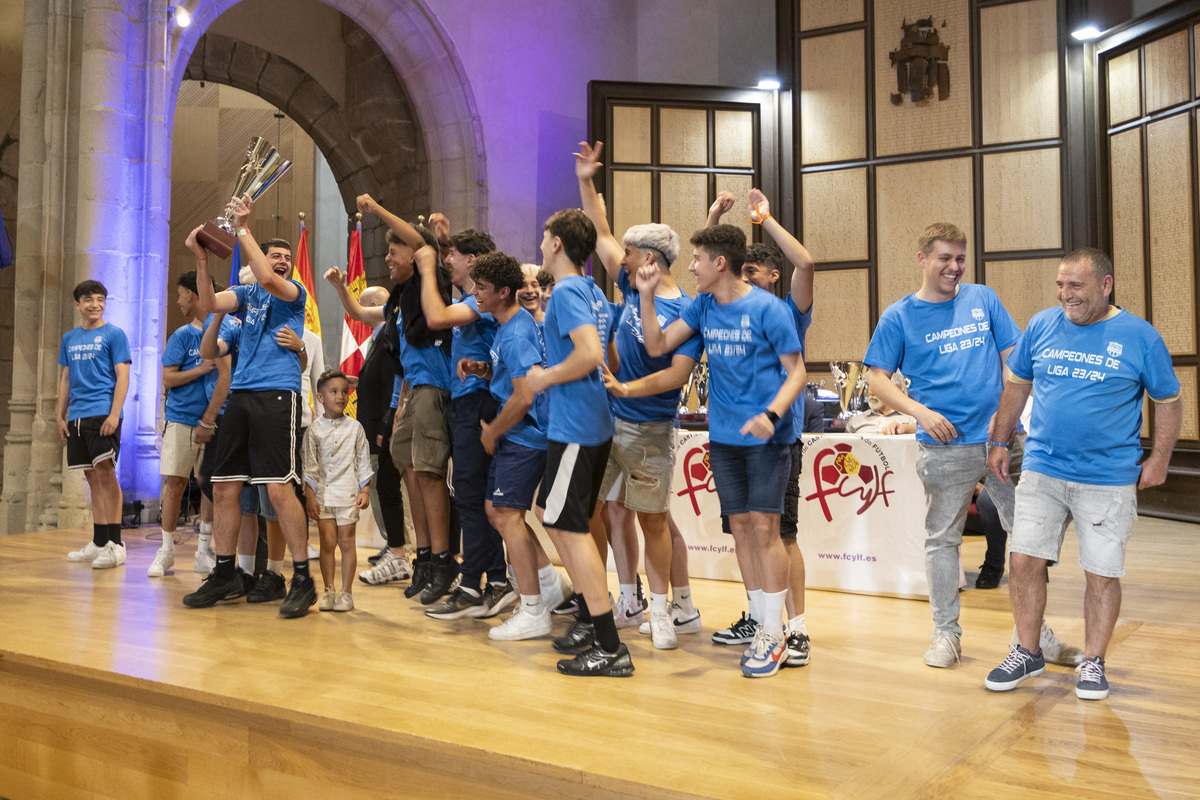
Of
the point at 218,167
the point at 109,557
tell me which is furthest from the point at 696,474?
the point at 218,167

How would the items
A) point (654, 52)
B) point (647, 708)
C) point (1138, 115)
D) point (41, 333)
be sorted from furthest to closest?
point (654, 52)
point (1138, 115)
point (41, 333)
point (647, 708)

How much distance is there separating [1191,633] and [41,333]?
24.4 ft

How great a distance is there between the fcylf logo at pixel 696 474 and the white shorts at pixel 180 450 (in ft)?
8.58

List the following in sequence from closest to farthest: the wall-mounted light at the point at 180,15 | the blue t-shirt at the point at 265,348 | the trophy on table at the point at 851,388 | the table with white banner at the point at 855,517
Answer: the blue t-shirt at the point at 265,348, the table with white banner at the point at 855,517, the trophy on table at the point at 851,388, the wall-mounted light at the point at 180,15

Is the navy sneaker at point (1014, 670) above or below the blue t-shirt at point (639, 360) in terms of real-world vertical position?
below

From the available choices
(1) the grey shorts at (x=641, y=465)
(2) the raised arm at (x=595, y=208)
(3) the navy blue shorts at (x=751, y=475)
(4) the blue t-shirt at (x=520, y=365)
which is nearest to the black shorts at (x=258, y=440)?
(4) the blue t-shirt at (x=520, y=365)

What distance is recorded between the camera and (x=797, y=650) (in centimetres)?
325

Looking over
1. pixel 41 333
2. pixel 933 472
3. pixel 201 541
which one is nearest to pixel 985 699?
pixel 933 472

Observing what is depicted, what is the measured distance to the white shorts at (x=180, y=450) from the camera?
5.12 meters

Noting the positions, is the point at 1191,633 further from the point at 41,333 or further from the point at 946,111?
the point at 41,333

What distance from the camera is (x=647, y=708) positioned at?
273cm

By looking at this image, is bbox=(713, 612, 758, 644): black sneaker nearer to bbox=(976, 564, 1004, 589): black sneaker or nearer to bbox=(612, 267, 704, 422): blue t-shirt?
bbox=(612, 267, 704, 422): blue t-shirt

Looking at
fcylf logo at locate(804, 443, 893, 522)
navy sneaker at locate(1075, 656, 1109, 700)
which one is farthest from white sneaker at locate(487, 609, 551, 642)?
navy sneaker at locate(1075, 656, 1109, 700)

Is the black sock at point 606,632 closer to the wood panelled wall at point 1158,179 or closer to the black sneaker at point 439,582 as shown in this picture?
the black sneaker at point 439,582
